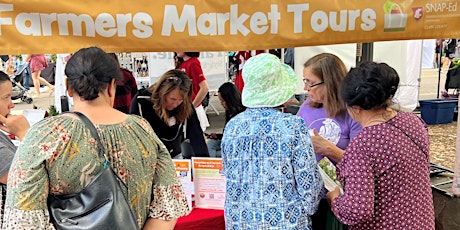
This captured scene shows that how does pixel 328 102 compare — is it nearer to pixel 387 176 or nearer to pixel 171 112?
pixel 387 176

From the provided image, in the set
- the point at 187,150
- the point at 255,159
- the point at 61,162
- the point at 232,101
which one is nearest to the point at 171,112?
the point at 187,150

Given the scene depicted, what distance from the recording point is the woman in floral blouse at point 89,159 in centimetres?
131

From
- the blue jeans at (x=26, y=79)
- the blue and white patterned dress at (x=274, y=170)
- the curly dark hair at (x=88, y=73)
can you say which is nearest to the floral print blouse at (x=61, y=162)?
the curly dark hair at (x=88, y=73)

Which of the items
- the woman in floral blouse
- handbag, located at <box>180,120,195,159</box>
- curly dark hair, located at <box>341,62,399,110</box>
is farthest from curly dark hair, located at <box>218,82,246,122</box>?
the woman in floral blouse

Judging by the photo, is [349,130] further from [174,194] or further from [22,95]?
[22,95]

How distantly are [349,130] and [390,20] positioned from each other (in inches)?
27.5

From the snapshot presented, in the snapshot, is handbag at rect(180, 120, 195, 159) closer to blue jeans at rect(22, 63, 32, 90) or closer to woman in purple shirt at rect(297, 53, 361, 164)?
woman in purple shirt at rect(297, 53, 361, 164)

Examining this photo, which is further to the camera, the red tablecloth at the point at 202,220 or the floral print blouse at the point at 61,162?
the red tablecloth at the point at 202,220

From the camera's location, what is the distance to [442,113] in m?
7.73

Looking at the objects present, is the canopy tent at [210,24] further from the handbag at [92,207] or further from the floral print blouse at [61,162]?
the handbag at [92,207]

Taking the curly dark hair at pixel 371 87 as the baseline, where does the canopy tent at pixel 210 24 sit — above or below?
above

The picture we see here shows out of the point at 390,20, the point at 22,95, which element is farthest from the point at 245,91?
the point at 22,95

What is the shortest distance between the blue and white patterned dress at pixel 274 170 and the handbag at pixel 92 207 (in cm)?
66

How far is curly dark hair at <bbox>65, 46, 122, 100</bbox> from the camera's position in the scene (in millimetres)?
1428
